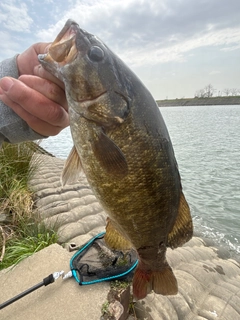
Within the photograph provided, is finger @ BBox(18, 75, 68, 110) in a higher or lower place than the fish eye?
lower

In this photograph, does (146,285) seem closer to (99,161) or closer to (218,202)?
(99,161)

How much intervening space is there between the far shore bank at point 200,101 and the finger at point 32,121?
8647cm

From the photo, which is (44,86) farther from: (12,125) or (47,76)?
(12,125)

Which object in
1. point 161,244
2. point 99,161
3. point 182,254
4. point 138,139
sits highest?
point 138,139

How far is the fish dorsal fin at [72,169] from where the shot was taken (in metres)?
1.83

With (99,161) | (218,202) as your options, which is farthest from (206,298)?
(218,202)

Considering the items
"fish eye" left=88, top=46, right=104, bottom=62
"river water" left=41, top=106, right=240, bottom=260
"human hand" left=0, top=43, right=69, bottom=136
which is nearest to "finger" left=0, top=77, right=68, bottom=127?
"human hand" left=0, top=43, right=69, bottom=136

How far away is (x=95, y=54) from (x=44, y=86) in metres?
0.38

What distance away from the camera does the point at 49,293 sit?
3000 mm

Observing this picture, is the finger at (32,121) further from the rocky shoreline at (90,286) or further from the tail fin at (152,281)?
the rocky shoreline at (90,286)

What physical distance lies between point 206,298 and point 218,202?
6013 mm

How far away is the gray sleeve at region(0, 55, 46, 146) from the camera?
6.43 feet

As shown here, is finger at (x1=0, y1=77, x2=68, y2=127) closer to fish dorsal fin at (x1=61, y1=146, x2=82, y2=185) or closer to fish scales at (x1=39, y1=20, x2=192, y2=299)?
fish scales at (x1=39, y1=20, x2=192, y2=299)

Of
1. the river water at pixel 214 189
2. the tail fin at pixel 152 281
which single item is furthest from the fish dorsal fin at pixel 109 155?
the river water at pixel 214 189
